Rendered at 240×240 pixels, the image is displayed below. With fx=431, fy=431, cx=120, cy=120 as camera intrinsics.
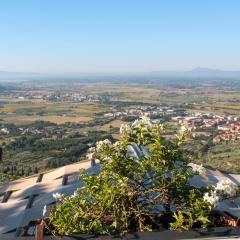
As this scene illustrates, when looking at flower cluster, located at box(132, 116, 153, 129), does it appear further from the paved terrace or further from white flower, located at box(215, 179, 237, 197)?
the paved terrace

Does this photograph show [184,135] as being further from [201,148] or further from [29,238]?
[201,148]

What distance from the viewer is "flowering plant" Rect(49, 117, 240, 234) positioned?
10.6 feet

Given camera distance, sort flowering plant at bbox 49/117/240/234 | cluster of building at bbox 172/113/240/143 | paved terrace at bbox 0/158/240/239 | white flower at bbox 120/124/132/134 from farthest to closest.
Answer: cluster of building at bbox 172/113/240/143 < paved terrace at bbox 0/158/240/239 < white flower at bbox 120/124/132/134 < flowering plant at bbox 49/117/240/234

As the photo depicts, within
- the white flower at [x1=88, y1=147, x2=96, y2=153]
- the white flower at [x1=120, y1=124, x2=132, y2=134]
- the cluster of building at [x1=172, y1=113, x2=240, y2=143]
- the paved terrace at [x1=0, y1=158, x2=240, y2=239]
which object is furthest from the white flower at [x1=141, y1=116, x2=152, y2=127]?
the cluster of building at [x1=172, y1=113, x2=240, y2=143]

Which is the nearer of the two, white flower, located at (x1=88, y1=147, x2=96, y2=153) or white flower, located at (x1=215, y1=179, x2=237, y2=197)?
white flower, located at (x1=215, y1=179, x2=237, y2=197)

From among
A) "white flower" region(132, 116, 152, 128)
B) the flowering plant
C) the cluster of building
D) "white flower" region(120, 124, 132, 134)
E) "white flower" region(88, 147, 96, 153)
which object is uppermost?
"white flower" region(132, 116, 152, 128)

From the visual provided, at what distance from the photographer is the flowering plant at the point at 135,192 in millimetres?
3232

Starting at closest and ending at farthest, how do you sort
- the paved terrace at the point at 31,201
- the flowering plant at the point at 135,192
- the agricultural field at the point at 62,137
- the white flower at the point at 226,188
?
1. the flowering plant at the point at 135,192
2. the white flower at the point at 226,188
3. the paved terrace at the point at 31,201
4. the agricultural field at the point at 62,137

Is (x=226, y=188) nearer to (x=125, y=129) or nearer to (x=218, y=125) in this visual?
(x=125, y=129)

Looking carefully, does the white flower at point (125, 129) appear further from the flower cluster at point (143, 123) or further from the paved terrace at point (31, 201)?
the paved terrace at point (31, 201)

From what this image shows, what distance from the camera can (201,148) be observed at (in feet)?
121

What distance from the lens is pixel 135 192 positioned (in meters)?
3.45

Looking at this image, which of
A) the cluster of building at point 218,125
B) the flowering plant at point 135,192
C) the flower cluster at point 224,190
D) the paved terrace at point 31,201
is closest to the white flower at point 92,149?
the flowering plant at point 135,192

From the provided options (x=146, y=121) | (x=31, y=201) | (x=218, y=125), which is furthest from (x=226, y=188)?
(x=218, y=125)
